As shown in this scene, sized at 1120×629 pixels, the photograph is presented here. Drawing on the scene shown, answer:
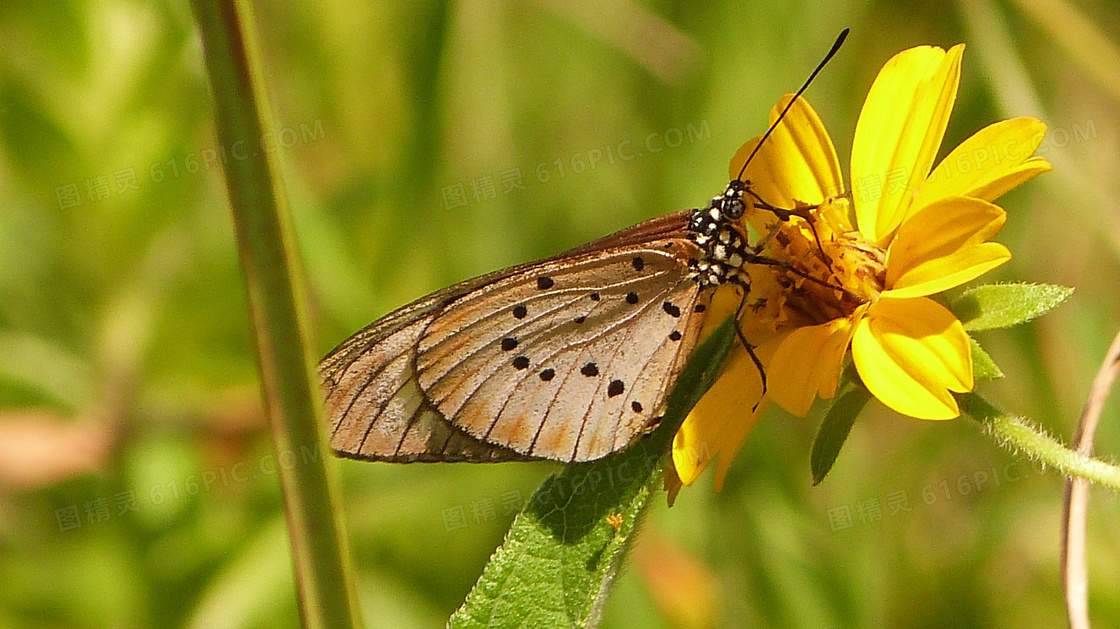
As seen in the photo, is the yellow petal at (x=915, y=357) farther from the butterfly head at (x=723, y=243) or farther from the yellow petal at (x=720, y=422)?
the butterfly head at (x=723, y=243)

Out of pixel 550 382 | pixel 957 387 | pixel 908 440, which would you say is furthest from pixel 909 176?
pixel 908 440

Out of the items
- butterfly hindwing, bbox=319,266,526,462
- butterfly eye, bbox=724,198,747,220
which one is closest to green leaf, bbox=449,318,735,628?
butterfly hindwing, bbox=319,266,526,462

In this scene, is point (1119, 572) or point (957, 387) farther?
point (1119, 572)

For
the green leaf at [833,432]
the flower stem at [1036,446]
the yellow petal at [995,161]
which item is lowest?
the flower stem at [1036,446]

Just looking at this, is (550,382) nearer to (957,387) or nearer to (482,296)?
(482,296)

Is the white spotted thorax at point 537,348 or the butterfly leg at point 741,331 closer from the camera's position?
the butterfly leg at point 741,331

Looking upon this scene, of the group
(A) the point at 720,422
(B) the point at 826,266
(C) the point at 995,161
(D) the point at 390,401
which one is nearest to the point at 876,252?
(B) the point at 826,266

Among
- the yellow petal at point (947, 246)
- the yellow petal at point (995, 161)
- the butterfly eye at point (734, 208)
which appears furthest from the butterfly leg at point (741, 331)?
the yellow petal at point (995, 161)

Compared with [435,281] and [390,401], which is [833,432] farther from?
[435,281]
